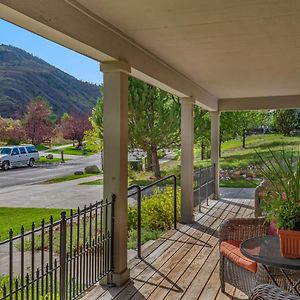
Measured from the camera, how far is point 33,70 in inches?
1531

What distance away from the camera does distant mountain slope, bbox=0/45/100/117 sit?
3130 centimetres

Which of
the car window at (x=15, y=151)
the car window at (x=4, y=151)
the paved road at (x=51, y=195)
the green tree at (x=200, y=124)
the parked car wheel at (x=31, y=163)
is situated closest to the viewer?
the paved road at (x=51, y=195)

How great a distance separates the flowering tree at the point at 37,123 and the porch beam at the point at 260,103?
1808 cm

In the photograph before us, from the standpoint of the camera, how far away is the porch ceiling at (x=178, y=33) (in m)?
2.76

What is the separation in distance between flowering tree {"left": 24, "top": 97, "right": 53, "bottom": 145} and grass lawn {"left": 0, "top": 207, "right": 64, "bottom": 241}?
14938 mm

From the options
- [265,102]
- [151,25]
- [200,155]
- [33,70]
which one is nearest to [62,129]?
[200,155]

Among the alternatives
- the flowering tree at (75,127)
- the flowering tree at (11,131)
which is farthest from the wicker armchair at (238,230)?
the flowering tree at (11,131)

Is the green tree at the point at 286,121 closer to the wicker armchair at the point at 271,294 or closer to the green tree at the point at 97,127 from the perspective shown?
the green tree at the point at 97,127

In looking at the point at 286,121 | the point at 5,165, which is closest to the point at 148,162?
the point at 286,121

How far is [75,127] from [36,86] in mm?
13375

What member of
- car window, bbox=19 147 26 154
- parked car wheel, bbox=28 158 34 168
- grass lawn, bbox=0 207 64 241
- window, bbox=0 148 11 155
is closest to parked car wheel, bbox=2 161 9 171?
window, bbox=0 148 11 155

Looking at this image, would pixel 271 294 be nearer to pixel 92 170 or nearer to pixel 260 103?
pixel 260 103

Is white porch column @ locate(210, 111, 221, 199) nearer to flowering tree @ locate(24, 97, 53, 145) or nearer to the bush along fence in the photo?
the bush along fence

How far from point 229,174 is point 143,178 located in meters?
3.79
